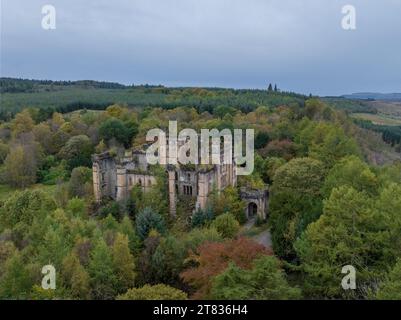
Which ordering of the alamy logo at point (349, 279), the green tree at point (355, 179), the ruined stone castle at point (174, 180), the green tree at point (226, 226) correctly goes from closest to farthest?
the alamy logo at point (349, 279), the green tree at point (355, 179), the green tree at point (226, 226), the ruined stone castle at point (174, 180)

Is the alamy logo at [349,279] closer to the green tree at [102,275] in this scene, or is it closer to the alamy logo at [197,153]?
the green tree at [102,275]

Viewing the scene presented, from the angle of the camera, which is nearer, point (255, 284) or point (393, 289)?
point (393, 289)

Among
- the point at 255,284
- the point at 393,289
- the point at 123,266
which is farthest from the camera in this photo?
the point at 123,266

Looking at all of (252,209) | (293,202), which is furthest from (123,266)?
(252,209)

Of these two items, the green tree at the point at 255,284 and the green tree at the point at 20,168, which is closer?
the green tree at the point at 255,284

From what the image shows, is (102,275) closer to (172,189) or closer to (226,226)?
(226,226)

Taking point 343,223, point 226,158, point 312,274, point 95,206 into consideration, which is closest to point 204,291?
point 312,274

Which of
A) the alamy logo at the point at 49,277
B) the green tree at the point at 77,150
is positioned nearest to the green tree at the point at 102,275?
the alamy logo at the point at 49,277
